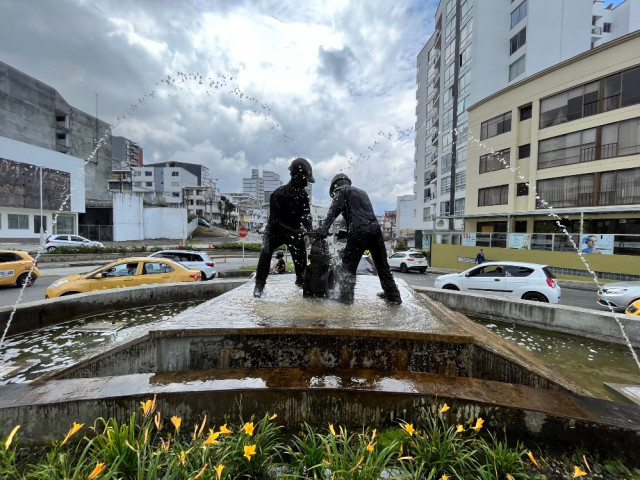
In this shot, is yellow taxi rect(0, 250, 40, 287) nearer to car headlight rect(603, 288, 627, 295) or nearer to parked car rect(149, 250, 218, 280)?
parked car rect(149, 250, 218, 280)

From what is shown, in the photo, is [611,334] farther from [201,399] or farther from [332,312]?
[201,399]

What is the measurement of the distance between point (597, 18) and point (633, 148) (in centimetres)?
3573

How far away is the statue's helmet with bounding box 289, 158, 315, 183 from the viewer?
5277 mm

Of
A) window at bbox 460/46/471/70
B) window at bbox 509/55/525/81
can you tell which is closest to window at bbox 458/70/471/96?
window at bbox 460/46/471/70

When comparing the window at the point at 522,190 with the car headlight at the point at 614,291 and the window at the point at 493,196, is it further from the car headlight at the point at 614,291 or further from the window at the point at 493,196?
the car headlight at the point at 614,291

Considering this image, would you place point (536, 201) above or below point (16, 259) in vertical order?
above

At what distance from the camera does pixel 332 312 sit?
4.07 m

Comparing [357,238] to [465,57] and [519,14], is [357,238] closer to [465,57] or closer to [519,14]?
[465,57]

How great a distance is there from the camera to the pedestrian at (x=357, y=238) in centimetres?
471

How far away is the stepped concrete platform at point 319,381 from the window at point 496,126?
28656mm

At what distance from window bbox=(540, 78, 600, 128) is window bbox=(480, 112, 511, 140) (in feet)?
8.91

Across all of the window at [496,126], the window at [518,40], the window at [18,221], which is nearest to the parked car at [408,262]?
the window at [496,126]

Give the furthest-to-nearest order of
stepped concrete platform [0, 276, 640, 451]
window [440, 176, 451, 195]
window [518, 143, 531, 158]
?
window [440, 176, 451, 195]
window [518, 143, 531, 158]
stepped concrete platform [0, 276, 640, 451]

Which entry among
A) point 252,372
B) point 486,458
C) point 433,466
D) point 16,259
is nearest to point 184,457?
point 252,372
